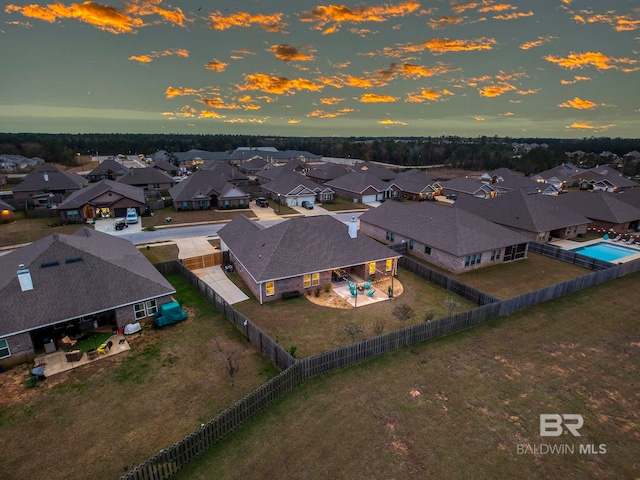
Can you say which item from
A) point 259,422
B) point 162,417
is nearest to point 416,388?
point 259,422

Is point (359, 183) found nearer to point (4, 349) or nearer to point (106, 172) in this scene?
point (4, 349)

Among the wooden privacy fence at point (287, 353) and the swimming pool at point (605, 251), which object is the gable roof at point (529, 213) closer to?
the swimming pool at point (605, 251)

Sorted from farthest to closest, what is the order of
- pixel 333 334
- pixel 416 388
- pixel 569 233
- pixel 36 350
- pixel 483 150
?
pixel 483 150 → pixel 569 233 → pixel 333 334 → pixel 36 350 → pixel 416 388

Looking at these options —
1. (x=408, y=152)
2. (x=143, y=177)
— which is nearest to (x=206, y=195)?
(x=143, y=177)

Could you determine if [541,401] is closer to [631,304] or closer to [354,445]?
[354,445]

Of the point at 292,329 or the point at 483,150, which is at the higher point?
the point at 483,150

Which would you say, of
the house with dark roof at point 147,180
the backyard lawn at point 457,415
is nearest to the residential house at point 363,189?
the house with dark roof at point 147,180
